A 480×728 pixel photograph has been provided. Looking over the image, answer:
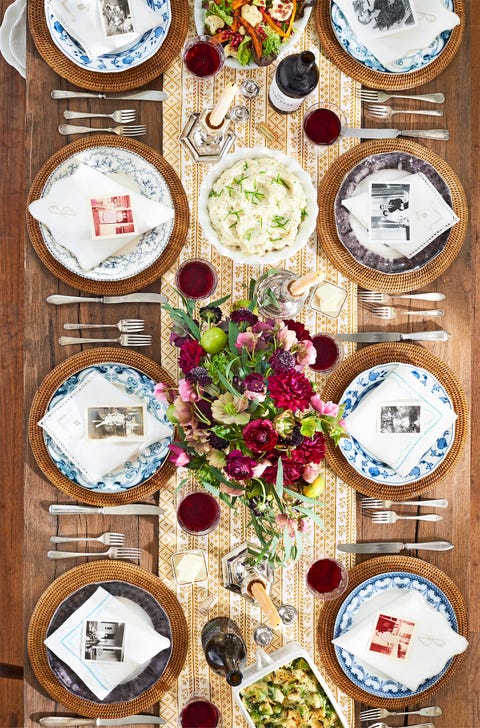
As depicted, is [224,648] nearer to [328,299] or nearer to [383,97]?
[328,299]

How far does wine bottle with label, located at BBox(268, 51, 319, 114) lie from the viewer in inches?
68.7

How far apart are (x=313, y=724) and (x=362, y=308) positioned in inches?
43.8

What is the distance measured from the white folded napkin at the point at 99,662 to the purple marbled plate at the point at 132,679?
3 centimetres

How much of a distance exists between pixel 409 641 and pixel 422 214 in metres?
1.20

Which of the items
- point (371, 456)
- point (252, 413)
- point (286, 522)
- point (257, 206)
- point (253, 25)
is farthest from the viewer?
point (371, 456)

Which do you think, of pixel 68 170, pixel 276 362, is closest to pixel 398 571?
pixel 276 362

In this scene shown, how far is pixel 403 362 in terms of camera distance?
6.21 feet

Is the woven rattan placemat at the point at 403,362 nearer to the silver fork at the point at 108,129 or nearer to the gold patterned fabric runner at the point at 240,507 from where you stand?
the gold patterned fabric runner at the point at 240,507

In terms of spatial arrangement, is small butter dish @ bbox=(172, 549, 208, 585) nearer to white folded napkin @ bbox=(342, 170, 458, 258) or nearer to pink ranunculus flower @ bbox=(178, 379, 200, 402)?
pink ranunculus flower @ bbox=(178, 379, 200, 402)

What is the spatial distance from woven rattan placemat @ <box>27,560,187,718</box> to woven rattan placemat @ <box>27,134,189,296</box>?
30.7 inches

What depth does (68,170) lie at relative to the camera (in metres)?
1.82

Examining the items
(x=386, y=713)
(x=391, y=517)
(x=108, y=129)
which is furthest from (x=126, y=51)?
(x=386, y=713)

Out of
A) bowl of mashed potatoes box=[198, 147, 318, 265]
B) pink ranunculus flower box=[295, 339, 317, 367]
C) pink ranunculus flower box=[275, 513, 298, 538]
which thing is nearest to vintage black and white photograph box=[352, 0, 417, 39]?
bowl of mashed potatoes box=[198, 147, 318, 265]

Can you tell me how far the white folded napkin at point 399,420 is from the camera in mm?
1824
